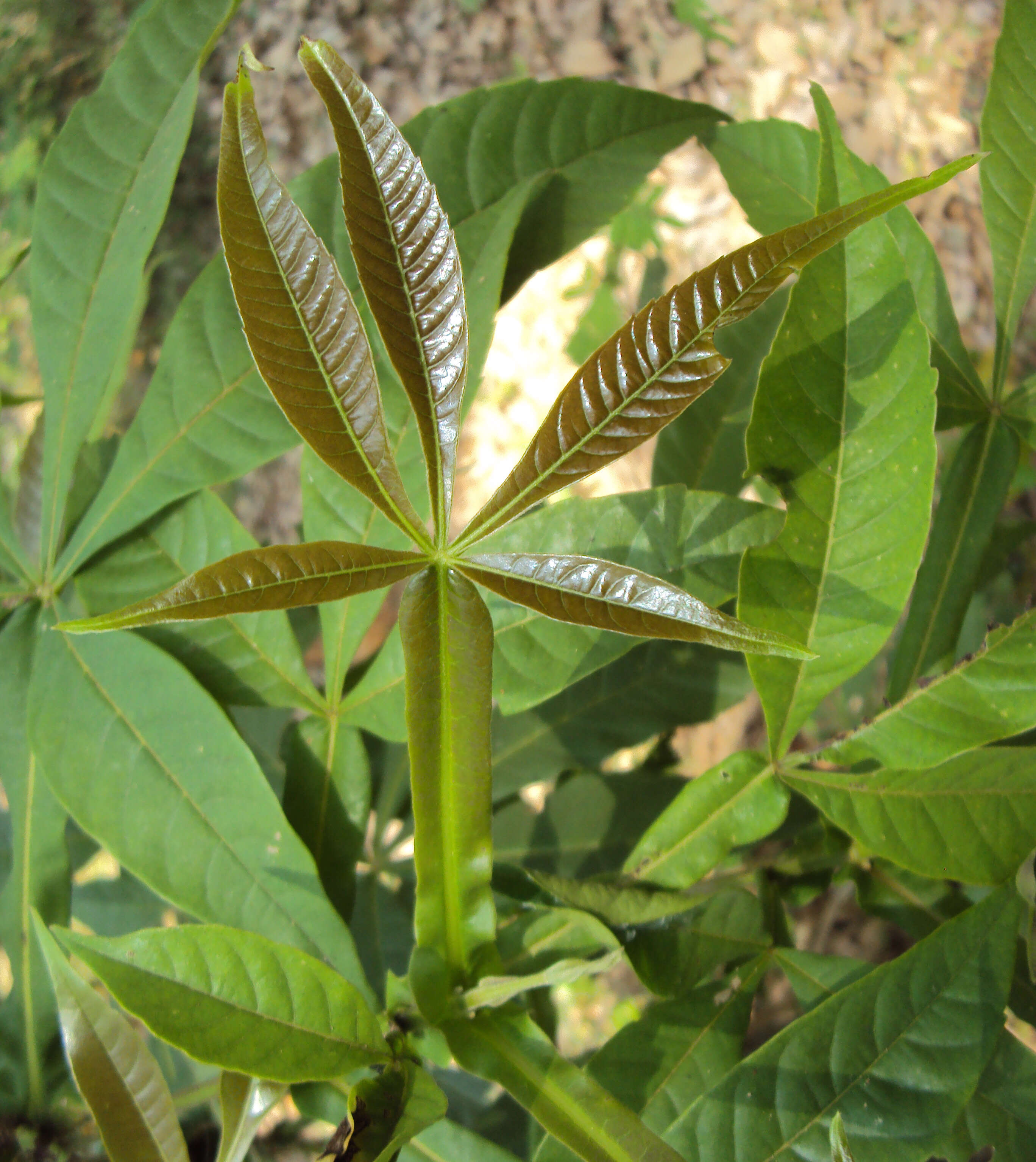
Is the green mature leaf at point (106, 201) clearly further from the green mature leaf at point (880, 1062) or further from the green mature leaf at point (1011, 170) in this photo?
the green mature leaf at point (880, 1062)

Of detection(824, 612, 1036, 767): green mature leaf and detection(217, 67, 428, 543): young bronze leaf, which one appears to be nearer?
detection(217, 67, 428, 543): young bronze leaf

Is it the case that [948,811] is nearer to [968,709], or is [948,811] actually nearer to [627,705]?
[968,709]

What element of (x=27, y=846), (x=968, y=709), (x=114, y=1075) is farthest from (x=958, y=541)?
(x=27, y=846)

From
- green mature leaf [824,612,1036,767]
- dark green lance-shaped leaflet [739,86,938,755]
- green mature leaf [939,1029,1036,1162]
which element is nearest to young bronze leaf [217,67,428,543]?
dark green lance-shaped leaflet [739,86,938,755]

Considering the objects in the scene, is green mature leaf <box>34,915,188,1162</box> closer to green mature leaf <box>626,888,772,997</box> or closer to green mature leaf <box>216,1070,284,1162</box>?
green mature leaf <box>216,1070,284,1162</box>

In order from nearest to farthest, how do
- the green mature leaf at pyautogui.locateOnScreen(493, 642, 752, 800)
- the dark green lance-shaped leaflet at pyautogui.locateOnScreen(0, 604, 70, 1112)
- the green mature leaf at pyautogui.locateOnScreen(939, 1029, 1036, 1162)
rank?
the green mature leaf at pyautogui.locateOnScreen(939, 1029, 1036, 1162), the dark green lance-shaped leaflet at pyautogui.locateOnScreen(0, 604, 70, 1112), the green mature leaf at pyautogui.locateOnScreen(493, 642, 752, 800)

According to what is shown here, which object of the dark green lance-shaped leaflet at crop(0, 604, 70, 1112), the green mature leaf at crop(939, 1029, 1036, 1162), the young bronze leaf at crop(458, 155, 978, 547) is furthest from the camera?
the dark green lance-shaped leaflet at crop(0, 604, 70, 1112)

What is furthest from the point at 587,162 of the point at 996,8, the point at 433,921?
the point at 996,8
